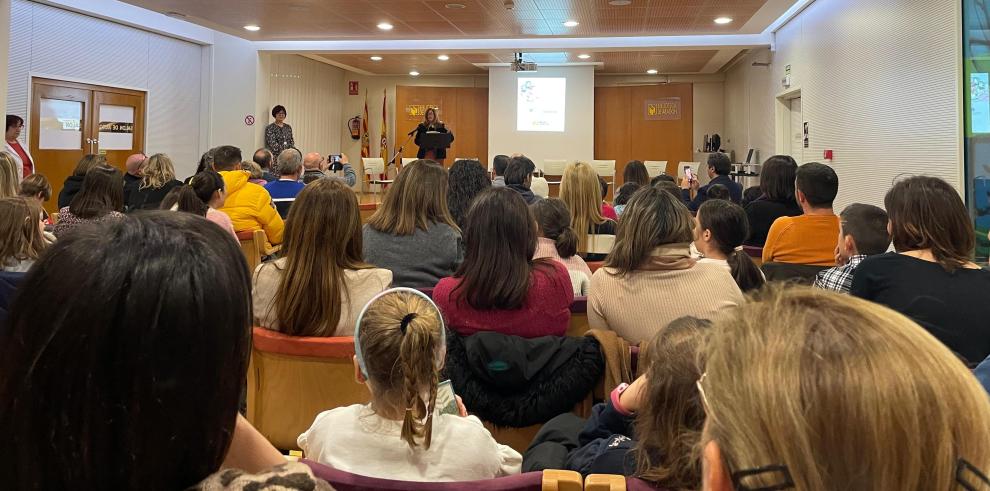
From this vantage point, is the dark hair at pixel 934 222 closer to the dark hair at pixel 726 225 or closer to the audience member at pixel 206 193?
the dark hair at pixel 726 225

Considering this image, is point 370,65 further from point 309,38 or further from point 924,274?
point 924,274

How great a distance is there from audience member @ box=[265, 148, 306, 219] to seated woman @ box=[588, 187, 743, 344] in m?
4.05

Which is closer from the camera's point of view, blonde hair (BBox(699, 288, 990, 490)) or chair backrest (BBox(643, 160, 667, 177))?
blonde hair (BBox(699, 288, 990, 490))

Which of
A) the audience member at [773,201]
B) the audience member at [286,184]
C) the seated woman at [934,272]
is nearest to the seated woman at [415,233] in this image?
the seated woman at [934,272]

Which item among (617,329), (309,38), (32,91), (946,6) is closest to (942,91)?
(946,6)

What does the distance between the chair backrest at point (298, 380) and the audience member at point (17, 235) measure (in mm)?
1159

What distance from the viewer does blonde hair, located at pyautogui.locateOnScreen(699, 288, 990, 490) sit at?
0.54 meters

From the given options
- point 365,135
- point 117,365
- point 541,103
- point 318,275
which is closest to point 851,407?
point 117,365

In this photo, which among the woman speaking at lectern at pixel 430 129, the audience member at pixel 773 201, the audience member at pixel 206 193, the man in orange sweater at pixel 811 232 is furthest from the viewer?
the woman speaking at lectern at pixel 430 129

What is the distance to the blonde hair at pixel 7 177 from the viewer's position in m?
4.47

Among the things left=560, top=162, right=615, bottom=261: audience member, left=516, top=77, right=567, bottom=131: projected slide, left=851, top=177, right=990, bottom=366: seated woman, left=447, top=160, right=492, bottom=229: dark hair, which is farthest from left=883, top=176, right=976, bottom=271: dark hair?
left=516, top=77, right=567, bottom=131: projected slide

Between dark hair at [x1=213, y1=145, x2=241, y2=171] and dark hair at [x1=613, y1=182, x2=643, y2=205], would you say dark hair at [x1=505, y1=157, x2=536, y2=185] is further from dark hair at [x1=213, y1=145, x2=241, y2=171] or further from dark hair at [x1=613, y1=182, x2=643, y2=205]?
dark hair at [x1=213, y1=145, x2=241, y2=171]

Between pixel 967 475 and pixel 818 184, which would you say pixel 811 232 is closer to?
pixel 818 184

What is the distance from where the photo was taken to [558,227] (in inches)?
134
